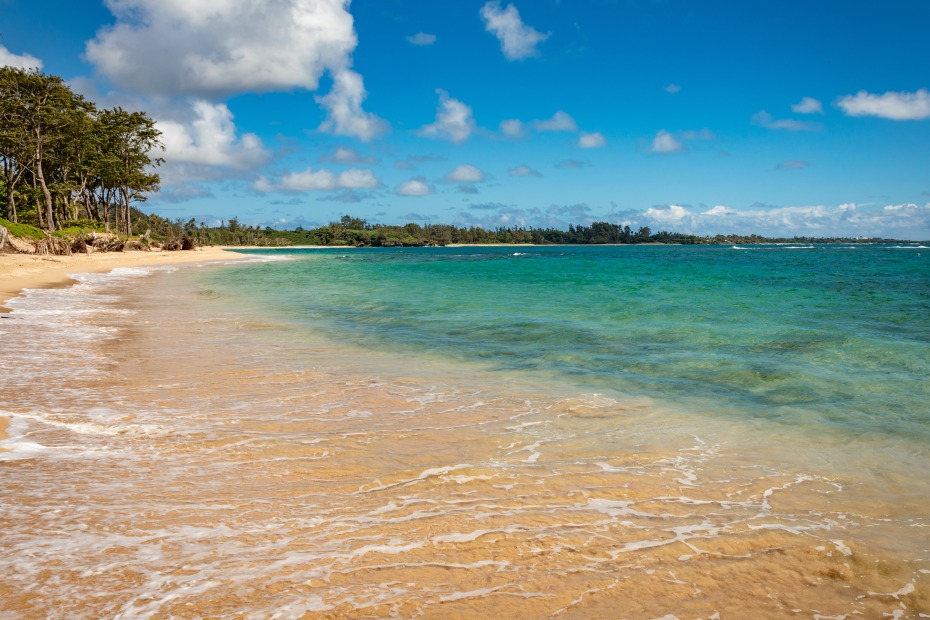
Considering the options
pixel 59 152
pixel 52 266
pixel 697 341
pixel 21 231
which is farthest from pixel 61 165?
pixel 697 341

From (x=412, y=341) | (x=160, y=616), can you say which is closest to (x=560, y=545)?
(x=160, y=616)

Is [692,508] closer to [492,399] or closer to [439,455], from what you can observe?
[439,455]

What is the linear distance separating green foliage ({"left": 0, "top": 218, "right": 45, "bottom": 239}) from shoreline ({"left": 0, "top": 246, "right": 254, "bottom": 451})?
9.91 ft

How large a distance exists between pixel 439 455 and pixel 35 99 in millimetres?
52020

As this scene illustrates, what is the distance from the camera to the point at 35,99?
43.0 m

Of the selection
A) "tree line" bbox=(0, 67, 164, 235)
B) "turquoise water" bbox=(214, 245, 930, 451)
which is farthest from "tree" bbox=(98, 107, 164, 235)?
"turquoise water" bbox=(214, 245, 930, 451)

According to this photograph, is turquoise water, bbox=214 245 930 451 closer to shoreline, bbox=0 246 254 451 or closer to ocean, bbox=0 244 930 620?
ocean, bbox=0 244 930 620

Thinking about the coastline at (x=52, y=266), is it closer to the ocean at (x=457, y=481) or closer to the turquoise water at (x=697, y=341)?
the turquoise water at (x=697, y=341)

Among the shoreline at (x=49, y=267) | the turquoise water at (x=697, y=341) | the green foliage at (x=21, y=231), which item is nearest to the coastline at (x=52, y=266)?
the shoreline at (x=49, y=267)

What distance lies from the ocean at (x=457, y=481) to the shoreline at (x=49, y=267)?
182 cm

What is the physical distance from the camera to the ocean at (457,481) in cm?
324

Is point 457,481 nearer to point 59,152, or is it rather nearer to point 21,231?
point 21,231

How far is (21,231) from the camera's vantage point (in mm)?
39188

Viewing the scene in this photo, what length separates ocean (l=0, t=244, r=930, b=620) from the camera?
324 cm
